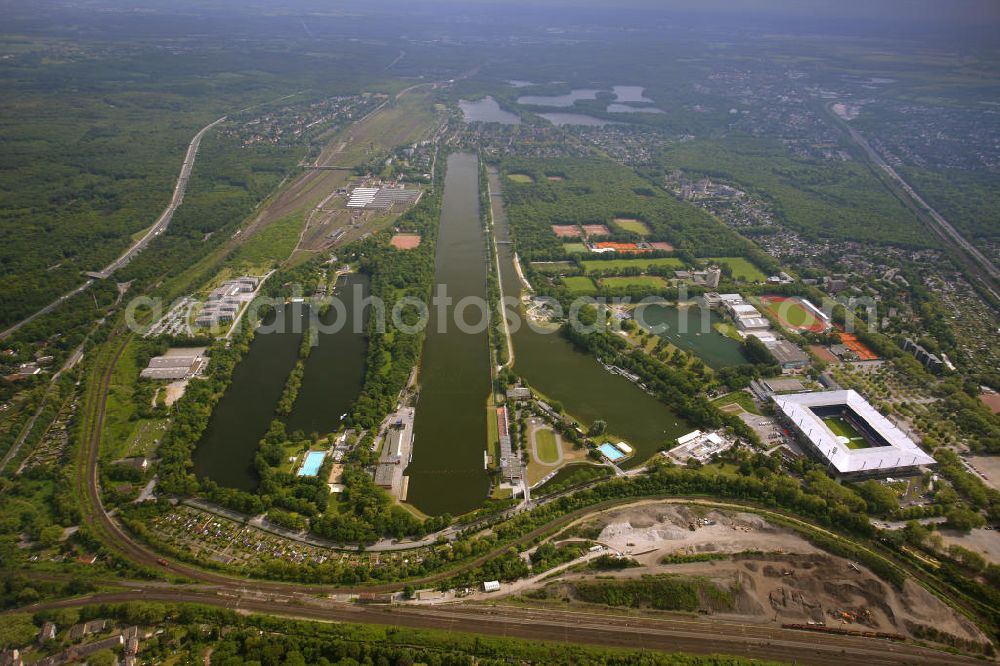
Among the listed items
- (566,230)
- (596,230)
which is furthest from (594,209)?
(566,230)

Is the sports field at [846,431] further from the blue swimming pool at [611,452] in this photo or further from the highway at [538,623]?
the blue swimming pool at [611,452]

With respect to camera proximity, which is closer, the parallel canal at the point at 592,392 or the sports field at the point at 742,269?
the parallel canal at the point at 592,392

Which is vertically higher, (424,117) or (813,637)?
(424,117)

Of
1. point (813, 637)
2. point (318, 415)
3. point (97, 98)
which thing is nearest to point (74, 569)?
point (318, 415)

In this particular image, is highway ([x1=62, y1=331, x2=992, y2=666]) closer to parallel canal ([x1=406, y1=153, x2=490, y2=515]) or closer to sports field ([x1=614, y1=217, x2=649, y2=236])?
parallel canal ([x1=406, y1=153, x2=490, y2=515])

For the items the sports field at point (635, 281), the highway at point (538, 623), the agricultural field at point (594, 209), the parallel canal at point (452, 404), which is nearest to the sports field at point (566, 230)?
the agricultural field at point (594, 209)

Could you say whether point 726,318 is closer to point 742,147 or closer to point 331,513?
point 331,513
